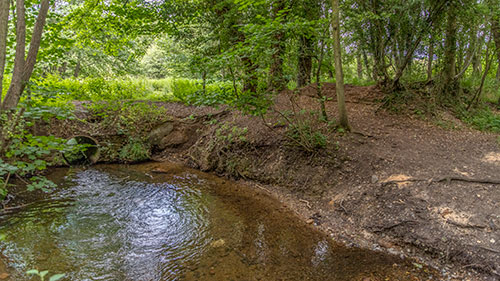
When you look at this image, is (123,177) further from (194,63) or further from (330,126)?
(330,126)

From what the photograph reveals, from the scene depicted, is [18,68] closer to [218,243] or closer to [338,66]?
[218,243]

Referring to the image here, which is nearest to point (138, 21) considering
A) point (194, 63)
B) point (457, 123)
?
point (194, 63)

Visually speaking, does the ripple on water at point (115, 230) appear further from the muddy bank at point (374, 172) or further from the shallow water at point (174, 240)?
the muddy bank at point (374, 172)

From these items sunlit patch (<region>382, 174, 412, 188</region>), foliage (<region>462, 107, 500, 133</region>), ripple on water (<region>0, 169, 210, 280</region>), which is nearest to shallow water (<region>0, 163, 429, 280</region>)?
ripple on water (<region>0, 169, 210, 280</region>)

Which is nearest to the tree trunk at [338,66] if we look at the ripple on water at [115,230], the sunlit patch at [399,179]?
the sunlit patch at [399,179]

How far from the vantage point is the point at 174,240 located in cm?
402

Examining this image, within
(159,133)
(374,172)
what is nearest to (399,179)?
(374,172)

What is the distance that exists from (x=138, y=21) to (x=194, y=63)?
4488 millimetres

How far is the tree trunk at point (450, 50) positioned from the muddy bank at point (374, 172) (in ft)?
4.46

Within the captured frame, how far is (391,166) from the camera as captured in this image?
4824 millimetres

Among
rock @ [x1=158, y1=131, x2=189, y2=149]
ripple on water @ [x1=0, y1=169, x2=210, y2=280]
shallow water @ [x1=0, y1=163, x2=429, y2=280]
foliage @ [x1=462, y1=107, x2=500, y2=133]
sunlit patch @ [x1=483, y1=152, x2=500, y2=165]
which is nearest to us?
shallow water @ [x1=0, y1=163, x2=429, y2=280]

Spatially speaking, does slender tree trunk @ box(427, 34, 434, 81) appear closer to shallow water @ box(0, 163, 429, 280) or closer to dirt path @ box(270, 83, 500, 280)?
dirt path @ box(270, 83, 500, 280)

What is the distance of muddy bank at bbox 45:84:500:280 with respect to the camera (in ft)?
11.4

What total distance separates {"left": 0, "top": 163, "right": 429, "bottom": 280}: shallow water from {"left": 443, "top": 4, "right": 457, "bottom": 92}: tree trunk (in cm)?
605
